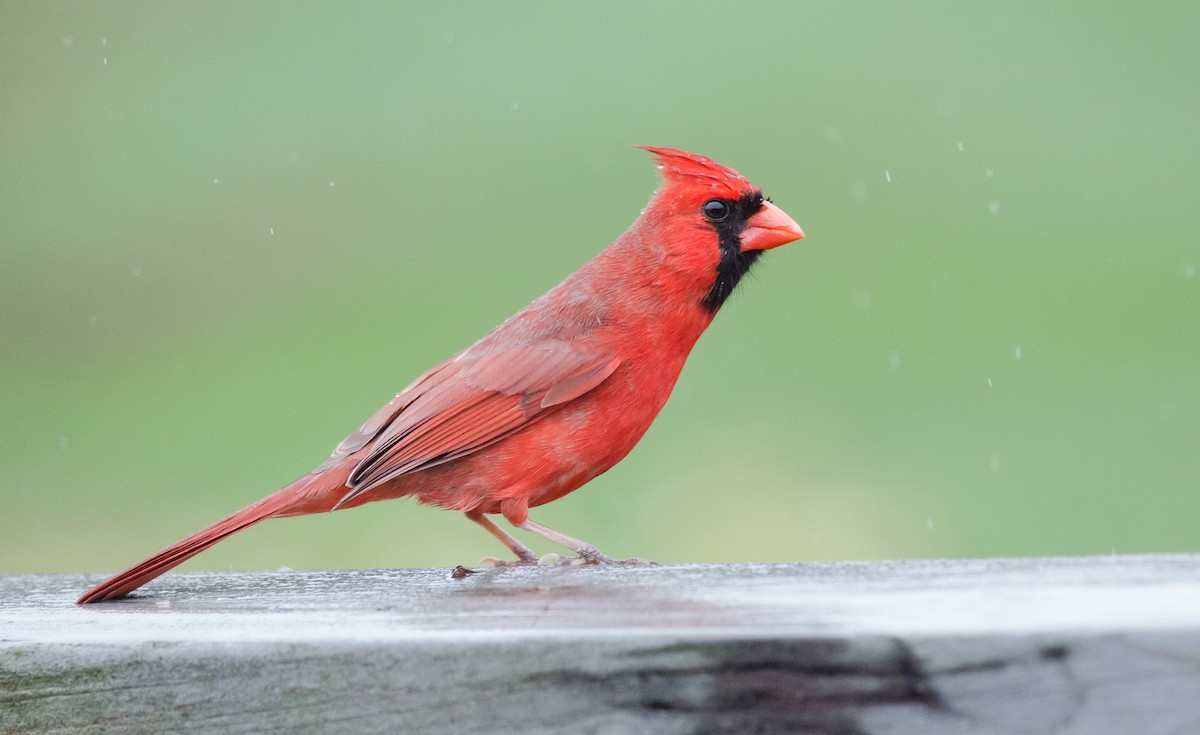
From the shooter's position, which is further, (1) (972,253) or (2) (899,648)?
(1) (972,253)

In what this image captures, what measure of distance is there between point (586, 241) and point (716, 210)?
4.17m

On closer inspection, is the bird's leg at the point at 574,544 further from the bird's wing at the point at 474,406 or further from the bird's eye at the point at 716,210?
the bird's eye at the point at 716,210

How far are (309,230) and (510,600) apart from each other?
237 inches

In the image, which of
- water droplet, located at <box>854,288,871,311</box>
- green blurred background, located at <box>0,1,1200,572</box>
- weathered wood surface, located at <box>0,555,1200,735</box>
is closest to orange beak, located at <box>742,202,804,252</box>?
weathered wood surface, located at <box>0,555,1200,735</box>

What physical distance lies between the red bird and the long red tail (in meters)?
0.04

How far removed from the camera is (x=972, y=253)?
7.31m

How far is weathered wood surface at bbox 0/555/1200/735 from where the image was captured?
143 cm

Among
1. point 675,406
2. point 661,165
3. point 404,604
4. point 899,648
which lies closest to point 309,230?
point 675,406

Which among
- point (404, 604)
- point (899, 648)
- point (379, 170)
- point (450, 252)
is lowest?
point (899, 648)

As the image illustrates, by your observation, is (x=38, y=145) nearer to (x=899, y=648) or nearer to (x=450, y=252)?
(x=450, y=252)

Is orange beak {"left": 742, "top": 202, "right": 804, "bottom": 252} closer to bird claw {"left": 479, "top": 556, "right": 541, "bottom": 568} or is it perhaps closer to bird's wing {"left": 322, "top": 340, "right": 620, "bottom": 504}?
bird's wing {"left": 322, "top": 340, "right": 620, "bottom": 504}

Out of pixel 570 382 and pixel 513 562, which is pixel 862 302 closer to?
pixel 570 382

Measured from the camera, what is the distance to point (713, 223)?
3.16 metres

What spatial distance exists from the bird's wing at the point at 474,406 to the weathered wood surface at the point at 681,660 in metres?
1.09
